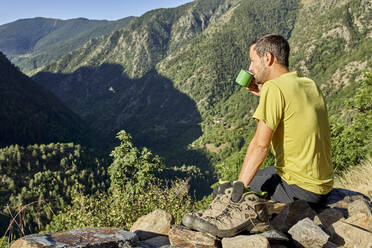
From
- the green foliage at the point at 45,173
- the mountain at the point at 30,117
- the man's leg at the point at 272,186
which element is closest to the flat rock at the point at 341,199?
the man's leg at the point at 272,186

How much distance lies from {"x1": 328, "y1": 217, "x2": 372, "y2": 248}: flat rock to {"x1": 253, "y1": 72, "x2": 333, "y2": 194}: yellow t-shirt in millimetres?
539

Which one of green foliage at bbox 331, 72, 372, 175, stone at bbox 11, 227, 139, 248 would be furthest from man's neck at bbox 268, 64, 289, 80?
green foliage at bbox 331, 72, 372, 175

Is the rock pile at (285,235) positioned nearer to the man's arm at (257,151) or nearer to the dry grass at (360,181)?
the man's arm at (257,151)

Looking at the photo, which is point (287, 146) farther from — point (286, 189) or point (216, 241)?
point (216, 241)

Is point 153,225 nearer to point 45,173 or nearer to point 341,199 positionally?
point 341,199

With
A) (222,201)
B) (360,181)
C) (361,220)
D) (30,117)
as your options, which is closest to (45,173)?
(30,117)

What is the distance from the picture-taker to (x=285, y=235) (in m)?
3.64

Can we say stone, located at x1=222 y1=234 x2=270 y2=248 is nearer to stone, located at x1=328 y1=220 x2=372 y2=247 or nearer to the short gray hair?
stone, located at x1=328 y1=220 x2=372 y2=247

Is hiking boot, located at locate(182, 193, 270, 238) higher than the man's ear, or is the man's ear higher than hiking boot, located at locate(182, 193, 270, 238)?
the man's ear

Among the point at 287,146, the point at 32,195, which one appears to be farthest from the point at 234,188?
the point at 32,195

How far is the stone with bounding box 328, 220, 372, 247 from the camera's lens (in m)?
3.49

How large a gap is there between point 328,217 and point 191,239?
7.38 feet

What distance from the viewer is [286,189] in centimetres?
422

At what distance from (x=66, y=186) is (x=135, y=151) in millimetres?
84267
